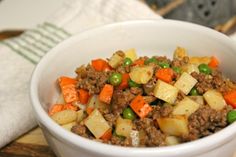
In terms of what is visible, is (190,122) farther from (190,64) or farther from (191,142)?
(190,64)

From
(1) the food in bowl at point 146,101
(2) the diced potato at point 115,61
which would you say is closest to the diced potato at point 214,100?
(1) the food in bowl at point 146,101

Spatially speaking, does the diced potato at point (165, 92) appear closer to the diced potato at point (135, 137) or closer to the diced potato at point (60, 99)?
the diced potato at point (135, 137)

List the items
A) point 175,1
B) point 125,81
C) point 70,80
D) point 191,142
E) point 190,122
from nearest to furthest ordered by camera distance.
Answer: point 191,142 → point 190,122 → point 125,81 → point 70,80 → point 175,1

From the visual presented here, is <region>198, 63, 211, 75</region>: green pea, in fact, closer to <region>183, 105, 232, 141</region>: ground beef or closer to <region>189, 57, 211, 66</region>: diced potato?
<region>189, 57, 211, 66</region>: diced potato

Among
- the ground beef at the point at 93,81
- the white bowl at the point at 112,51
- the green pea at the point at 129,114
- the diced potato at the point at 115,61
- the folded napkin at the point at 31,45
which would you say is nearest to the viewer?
the white bowl at the point at 112,51

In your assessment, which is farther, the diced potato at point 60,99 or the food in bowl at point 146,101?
the diced potato at point 60,99

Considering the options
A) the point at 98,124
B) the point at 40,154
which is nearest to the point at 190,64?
the point at 98,124
